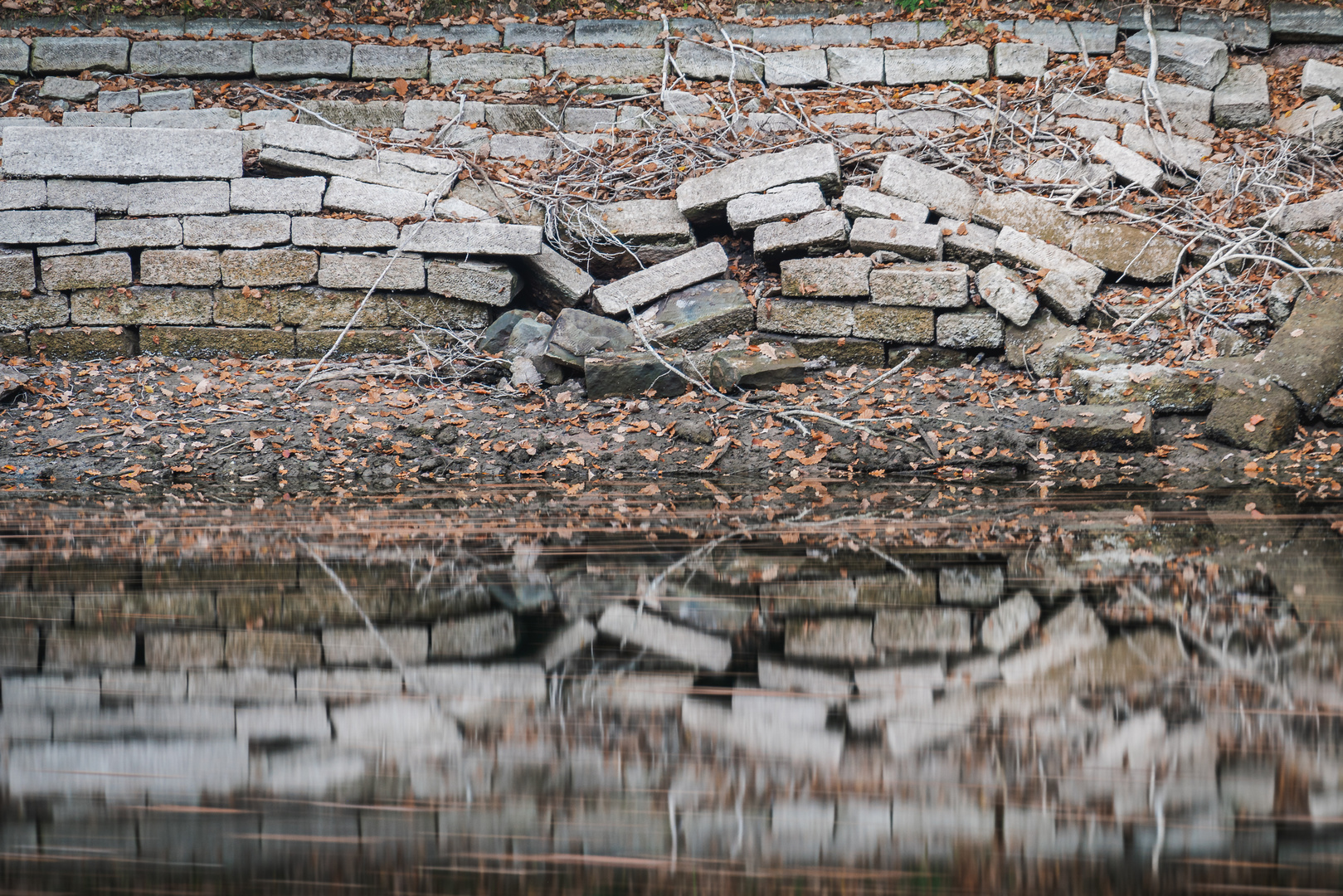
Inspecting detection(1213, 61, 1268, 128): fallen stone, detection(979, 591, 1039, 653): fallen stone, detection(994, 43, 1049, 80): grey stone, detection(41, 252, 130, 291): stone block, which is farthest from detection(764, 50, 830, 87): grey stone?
detection(979, 591, 1039, 653): fallen stone

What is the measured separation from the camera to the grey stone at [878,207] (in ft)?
21.9

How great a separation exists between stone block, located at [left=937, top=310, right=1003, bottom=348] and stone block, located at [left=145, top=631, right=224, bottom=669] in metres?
5.65

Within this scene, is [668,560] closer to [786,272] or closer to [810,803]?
[810,803]

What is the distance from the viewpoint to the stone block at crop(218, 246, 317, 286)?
22.8 feet

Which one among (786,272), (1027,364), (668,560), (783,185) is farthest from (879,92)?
(668,560)

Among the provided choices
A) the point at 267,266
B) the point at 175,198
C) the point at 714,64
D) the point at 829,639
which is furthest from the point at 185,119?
the point at 829,639

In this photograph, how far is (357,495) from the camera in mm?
4289

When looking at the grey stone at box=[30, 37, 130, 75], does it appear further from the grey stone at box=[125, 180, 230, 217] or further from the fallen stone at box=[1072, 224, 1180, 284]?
the fallen stone at box=[1072, 224, 1180, 284]

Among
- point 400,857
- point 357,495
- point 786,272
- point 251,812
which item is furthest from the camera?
point 786,272

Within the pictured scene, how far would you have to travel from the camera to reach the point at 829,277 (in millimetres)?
6547

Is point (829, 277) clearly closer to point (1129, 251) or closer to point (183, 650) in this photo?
point (1129, 251)

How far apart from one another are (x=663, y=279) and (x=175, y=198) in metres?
3.75

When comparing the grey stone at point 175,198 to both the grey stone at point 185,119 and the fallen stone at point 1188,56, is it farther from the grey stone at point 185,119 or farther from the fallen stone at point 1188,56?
the fallen stone at point 1188,56

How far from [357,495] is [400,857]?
362 centimetres
